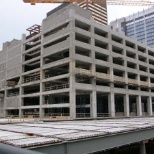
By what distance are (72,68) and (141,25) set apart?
140535mm

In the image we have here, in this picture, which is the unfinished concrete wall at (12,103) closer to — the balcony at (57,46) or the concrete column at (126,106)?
the balcony at (57,46)

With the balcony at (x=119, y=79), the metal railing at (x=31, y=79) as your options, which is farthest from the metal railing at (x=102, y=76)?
the metal railing at (x=31, y=79)

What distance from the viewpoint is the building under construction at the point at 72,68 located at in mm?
51625

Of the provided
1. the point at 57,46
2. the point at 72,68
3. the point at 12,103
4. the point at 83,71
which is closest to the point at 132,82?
the point at 83,71

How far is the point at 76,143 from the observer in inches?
433

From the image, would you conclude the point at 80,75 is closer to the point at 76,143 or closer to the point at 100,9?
the point at 76,143

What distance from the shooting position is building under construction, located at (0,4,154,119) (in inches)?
2032

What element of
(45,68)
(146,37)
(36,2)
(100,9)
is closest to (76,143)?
(45,68)

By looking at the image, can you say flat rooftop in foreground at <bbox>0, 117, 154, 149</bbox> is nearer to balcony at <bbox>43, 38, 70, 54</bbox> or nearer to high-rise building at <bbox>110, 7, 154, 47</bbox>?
balcony at <bbox>43, 38, 70, 54</bbox>

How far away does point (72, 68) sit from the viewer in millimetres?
48812

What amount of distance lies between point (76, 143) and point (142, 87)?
62.9 meters

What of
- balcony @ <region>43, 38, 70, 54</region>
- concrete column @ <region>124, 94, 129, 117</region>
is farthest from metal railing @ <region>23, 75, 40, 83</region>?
concrete column @ <region>124, 94, 129, 117</region>

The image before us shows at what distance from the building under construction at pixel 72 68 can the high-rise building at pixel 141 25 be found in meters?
94.7

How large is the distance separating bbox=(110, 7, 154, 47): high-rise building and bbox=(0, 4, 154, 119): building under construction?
94.7 meters
